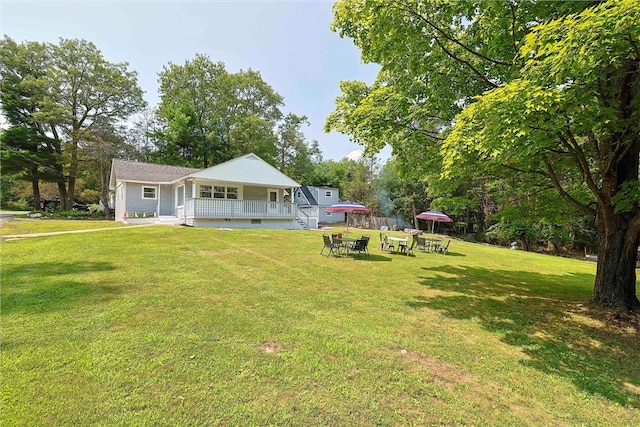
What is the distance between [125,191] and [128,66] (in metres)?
20.6

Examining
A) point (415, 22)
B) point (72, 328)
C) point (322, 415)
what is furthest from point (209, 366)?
point (415, 22)

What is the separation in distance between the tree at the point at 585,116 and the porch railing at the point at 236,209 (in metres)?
16.0

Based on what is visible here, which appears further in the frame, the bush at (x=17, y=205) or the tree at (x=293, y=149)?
the tree at (x=293, y=149)

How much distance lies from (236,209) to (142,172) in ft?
31.9

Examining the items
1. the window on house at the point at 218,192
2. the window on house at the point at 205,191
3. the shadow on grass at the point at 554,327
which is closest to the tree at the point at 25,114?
the window on house at the point at 205,191

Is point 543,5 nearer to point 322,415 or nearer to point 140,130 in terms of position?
point 322,415

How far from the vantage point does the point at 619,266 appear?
5.47 metres

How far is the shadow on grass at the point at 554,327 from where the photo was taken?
3.51 metres

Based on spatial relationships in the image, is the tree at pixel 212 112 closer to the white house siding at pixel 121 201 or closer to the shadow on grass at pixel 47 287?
the white house siding at pixel 121 201

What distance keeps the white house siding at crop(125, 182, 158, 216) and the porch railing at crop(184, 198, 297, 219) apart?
5.82 meters

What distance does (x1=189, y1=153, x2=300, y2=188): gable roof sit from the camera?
18719mm

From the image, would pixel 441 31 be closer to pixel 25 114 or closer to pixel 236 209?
pixel 236 209

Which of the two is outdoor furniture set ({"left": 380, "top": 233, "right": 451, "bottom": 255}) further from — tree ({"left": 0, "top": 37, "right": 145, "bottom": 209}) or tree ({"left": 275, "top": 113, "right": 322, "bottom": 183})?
tree ({"left": 0, "top": 37, "right": 145, "bottom": 209})

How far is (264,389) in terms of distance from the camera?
2859 millimetres
